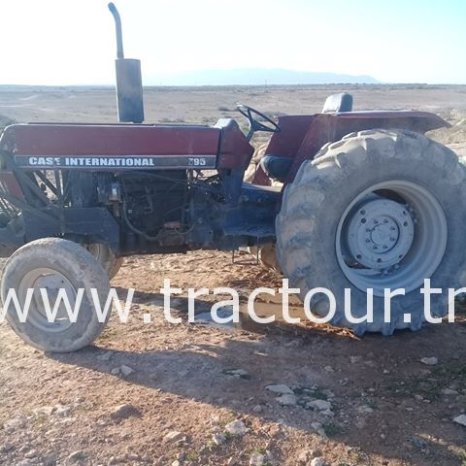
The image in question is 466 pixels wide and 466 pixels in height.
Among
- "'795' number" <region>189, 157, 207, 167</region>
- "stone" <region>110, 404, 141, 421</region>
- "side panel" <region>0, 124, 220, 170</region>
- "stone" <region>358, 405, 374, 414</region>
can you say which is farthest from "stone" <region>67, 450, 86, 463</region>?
"'795' number" <region>189, 157, 207, 167</region>

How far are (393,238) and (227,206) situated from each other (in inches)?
53.8

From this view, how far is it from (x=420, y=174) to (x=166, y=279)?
9.50 ft

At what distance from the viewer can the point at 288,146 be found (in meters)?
6.25

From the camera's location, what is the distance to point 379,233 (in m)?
5.18

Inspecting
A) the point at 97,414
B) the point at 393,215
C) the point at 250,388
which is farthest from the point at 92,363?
the point at 393,215

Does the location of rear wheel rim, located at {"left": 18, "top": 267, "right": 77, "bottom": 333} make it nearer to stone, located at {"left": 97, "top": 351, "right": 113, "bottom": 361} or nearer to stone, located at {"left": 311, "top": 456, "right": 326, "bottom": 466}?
stone, located at {"left": 97, "top": 351, "right": 113, "bottom": 361}

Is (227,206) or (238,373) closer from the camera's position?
(238,373)

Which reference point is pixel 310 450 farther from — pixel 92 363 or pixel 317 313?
pixel 92 363

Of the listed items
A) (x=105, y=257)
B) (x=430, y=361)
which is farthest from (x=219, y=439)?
(x=105, y=257)

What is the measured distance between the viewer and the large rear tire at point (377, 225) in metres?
4.73

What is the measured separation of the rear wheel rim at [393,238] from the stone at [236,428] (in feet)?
5.42

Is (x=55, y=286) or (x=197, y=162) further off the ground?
(x=197, y=162)

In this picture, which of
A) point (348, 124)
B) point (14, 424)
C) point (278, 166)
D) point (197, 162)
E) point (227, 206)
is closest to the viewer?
point (14, 424)

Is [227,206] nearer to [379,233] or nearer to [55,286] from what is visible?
[379,233]
